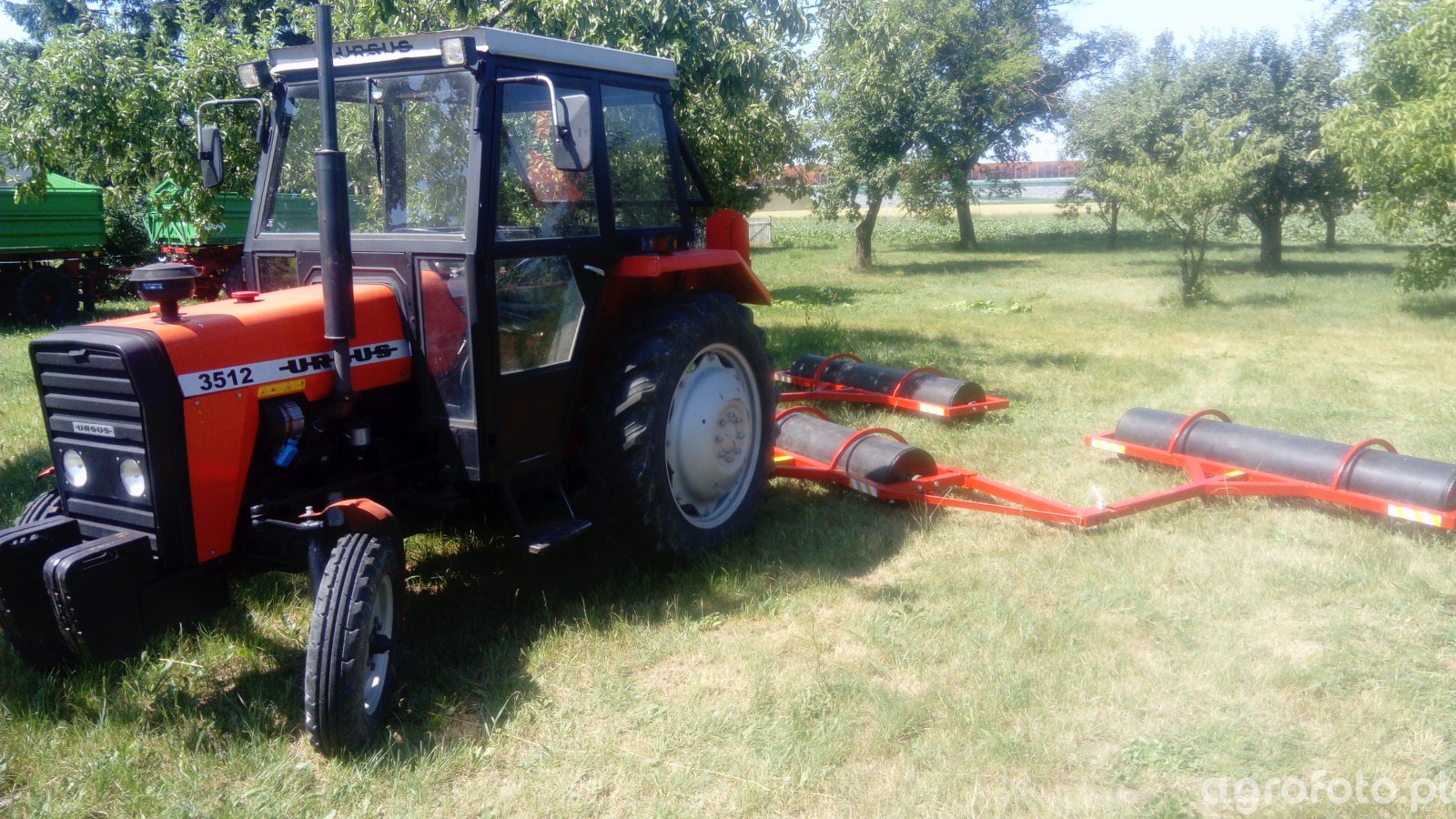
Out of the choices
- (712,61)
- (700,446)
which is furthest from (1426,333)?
(700,446)

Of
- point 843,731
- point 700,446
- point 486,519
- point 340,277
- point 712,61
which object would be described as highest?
point 712,61

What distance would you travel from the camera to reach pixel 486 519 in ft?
16.9

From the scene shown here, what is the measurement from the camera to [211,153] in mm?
4410

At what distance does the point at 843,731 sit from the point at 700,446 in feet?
5.63

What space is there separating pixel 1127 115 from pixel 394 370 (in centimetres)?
2137

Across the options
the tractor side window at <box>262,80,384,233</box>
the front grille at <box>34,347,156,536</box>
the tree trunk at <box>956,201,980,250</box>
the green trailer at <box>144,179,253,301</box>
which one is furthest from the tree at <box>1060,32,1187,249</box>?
the front grille at <box>34,347,156,536</box>

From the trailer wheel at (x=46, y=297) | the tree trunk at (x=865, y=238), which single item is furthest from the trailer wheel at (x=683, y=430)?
the tree trunk at (x=865, y=238)

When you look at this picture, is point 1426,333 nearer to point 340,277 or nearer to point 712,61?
point 712,61

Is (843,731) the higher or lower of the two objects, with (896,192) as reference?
lower

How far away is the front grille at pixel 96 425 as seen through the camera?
10.9ft

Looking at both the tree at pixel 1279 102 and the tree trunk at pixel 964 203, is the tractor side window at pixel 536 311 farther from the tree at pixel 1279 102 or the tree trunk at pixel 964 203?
the tree trunk at pixel 964 203

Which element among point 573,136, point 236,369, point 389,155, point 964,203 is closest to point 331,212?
point 236,369

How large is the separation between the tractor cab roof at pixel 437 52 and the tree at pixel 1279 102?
59.6 feet

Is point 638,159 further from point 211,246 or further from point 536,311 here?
point 211,246
